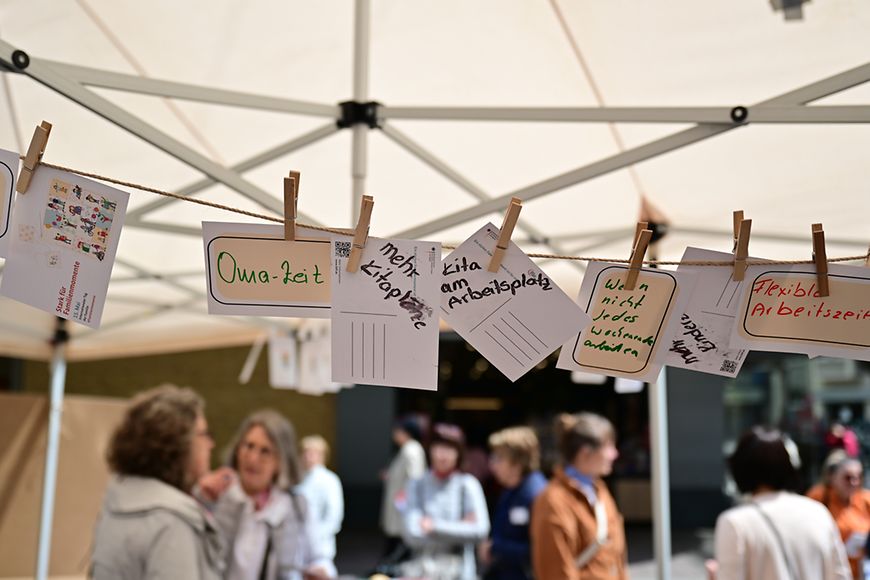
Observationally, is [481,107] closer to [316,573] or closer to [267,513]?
[267,513]

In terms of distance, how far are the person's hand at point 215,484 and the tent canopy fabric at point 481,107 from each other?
2.83 feet

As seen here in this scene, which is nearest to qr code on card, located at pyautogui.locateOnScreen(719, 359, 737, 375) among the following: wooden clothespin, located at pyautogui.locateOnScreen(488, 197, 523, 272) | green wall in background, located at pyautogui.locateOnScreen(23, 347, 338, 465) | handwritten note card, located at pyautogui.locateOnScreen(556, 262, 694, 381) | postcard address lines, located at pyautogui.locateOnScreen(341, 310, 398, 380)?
handwritten note card, located at pyautogui.locateOnScreen(556, 262, 694, 381)

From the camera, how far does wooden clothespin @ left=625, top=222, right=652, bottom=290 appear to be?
1374 mm

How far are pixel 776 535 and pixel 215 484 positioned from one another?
1.94m

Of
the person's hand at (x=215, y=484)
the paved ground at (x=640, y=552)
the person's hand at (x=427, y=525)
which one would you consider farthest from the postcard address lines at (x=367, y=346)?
the paved ground at (x=640, y=552)

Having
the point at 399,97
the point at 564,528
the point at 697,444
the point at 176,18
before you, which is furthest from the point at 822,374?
the point at 176,18

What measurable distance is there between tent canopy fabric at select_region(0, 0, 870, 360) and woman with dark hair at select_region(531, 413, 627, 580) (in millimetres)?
718

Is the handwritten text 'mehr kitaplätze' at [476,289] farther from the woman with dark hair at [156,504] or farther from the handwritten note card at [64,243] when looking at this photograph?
the woman with dark hair at [156,504]

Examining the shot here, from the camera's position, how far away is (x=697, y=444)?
396 inches

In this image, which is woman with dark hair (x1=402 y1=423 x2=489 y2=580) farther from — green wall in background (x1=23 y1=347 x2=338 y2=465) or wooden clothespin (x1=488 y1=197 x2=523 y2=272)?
green wall in background (x1=23 y1=347 x2=338 y2=465)

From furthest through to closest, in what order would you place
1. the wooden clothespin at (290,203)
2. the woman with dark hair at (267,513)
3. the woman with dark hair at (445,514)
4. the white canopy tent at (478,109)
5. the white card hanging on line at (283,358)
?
the woman with dark hair at (445,514), the white card hanging on line at (283,358), the woman with dark hair at (267,513), the white canopy tent at (478,109), the wooden clothespin at (290,203)

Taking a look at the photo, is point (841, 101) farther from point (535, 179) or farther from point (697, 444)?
point (697, 444)

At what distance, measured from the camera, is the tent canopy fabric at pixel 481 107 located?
212 centimetres

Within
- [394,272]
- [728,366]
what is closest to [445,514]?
[728,366]
